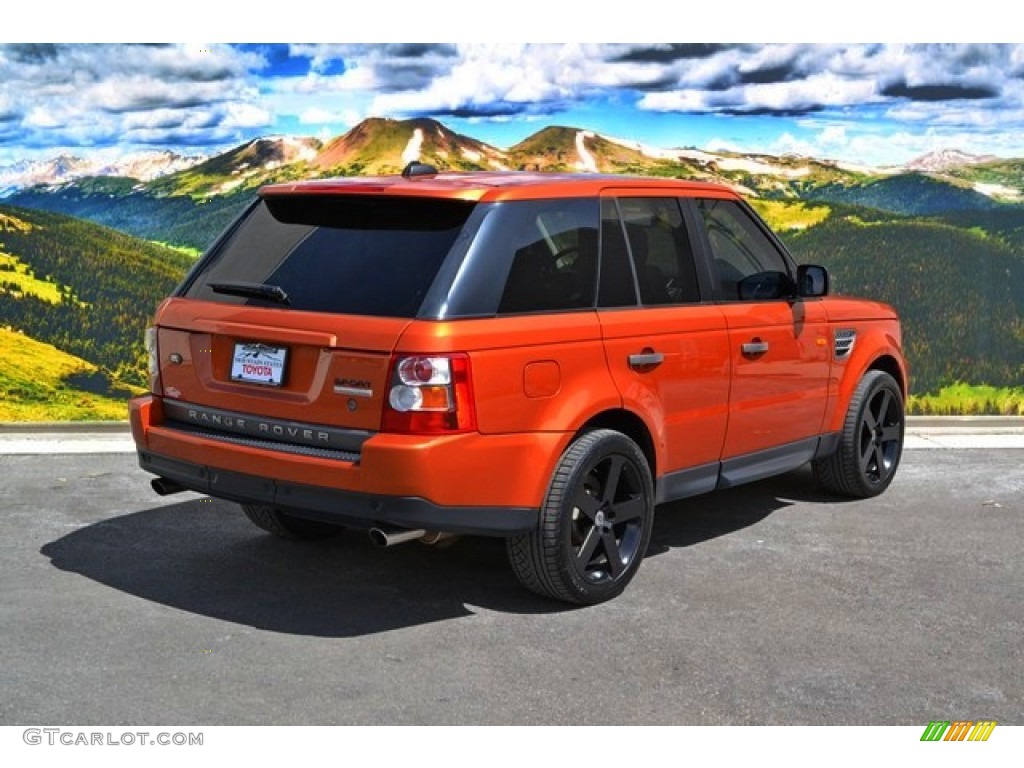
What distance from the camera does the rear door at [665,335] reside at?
595cm

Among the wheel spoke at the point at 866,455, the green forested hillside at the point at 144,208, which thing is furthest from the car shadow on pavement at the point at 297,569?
the green forested hillside at the point at 144,208

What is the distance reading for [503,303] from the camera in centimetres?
541

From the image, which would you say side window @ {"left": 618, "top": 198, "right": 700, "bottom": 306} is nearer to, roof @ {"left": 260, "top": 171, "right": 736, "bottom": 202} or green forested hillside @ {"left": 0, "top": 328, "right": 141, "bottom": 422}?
roof @ {"left": 260, "top": 171, "right": 736, "bottom": 202}

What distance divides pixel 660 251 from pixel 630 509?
1.24 meters

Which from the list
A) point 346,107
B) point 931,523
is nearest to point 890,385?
point 931,523

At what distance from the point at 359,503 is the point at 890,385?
159 inches

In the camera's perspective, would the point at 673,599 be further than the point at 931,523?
No

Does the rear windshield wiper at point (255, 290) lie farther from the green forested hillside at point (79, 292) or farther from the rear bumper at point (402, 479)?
the green forested hillside at point (79, 292)

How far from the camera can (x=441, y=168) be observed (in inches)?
440

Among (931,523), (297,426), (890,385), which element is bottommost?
(931,523)

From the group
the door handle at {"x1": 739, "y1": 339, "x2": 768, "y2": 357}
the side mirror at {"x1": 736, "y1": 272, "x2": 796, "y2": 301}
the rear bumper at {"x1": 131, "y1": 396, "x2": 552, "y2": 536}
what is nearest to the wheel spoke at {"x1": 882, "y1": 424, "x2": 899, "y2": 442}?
the side mirror at {"x1": 736, "y1": 272, "x2": 796, "y2": 301}

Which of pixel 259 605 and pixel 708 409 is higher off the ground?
pixel 708 409

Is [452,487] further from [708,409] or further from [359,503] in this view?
[708,409]
